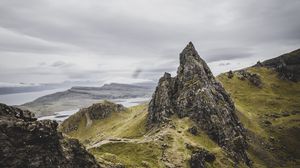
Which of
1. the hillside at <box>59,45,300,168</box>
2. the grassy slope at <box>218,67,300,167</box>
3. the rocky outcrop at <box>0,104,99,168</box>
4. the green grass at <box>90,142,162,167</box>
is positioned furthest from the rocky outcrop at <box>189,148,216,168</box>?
the rocky outcrop at <box>0,104,99,168</box>

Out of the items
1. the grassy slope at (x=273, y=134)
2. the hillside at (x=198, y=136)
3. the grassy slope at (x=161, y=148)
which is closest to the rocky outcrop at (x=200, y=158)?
the hillside at (x=198, y=136)

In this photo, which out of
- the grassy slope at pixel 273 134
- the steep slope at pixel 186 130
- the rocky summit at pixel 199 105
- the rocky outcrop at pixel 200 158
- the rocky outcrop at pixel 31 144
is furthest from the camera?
the grassy slope at pixel 273 134

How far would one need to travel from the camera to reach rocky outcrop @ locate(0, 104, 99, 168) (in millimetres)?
47562

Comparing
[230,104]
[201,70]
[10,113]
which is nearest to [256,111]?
[230,104]

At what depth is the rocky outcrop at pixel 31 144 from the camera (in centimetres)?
4756

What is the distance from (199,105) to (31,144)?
10486 centimetres

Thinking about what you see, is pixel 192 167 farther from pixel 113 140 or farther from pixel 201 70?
pixel 201 70

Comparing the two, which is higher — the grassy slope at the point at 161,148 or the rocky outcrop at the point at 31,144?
the rocky outcrop at the point at 31,144

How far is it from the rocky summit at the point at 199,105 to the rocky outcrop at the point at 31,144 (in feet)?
293

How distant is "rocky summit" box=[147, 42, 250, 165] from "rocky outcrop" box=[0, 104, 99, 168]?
89291 millimetres

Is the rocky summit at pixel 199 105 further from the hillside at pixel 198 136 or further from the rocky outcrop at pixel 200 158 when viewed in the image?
the rocky outcrop at pixel 200 158

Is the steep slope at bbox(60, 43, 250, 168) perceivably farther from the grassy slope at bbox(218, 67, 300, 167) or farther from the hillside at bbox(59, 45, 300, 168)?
the grassy slope at bbox(218, 67, 300, 167)

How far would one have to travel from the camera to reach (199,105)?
145m

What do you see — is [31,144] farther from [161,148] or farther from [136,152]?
[161,148]
